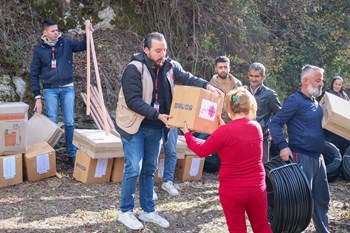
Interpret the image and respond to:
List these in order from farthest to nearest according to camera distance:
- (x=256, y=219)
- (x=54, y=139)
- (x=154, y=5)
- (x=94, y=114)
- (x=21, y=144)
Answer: (x=154, y=5) < (x=94, y=114) < (x=54, y=139) < (x=21, y=144) < (x=256, y=219)

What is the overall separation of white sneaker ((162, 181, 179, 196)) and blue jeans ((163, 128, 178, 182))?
0.06m

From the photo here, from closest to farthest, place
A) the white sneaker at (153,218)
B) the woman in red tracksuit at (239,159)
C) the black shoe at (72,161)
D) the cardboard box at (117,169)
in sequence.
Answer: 1. the woman in red tracksuit at (239,159)
2. the white sneaker at (153,218)
3. the cardboard box at (117,169)
4. the black shoe at (72,161)

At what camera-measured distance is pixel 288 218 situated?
4.18 metres

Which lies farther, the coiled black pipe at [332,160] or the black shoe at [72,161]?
the coiled black pipe at [332,160]

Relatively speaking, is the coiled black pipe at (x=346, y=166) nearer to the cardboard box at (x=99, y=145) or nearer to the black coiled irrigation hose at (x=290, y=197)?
the black coiled irrigation hose at (x=290, y=197)

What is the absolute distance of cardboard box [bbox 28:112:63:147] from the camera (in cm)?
604

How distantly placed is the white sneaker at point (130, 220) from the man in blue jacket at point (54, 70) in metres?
2.30

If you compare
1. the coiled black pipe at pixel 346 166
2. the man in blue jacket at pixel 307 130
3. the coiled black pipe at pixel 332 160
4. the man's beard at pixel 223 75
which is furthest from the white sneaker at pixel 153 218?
the coiled black pipe at pixel 346 166

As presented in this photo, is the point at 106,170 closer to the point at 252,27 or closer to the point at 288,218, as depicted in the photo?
the point at 288,218

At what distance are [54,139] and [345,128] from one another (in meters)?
3.72

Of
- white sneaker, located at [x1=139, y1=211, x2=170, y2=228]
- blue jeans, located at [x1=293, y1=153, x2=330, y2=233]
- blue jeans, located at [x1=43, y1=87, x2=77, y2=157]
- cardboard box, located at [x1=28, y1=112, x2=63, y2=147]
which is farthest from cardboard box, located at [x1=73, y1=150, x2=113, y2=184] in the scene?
blue jeans, located at [x1=293, y1=153, x2=330, y2=233]

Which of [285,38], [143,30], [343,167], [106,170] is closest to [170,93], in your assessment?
[106,170]

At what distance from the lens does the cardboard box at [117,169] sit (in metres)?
5.79

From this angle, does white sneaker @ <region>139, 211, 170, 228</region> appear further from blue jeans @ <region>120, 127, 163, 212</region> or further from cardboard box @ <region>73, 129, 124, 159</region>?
cardboard box @ <region>73, 129, 124, 159</region>
